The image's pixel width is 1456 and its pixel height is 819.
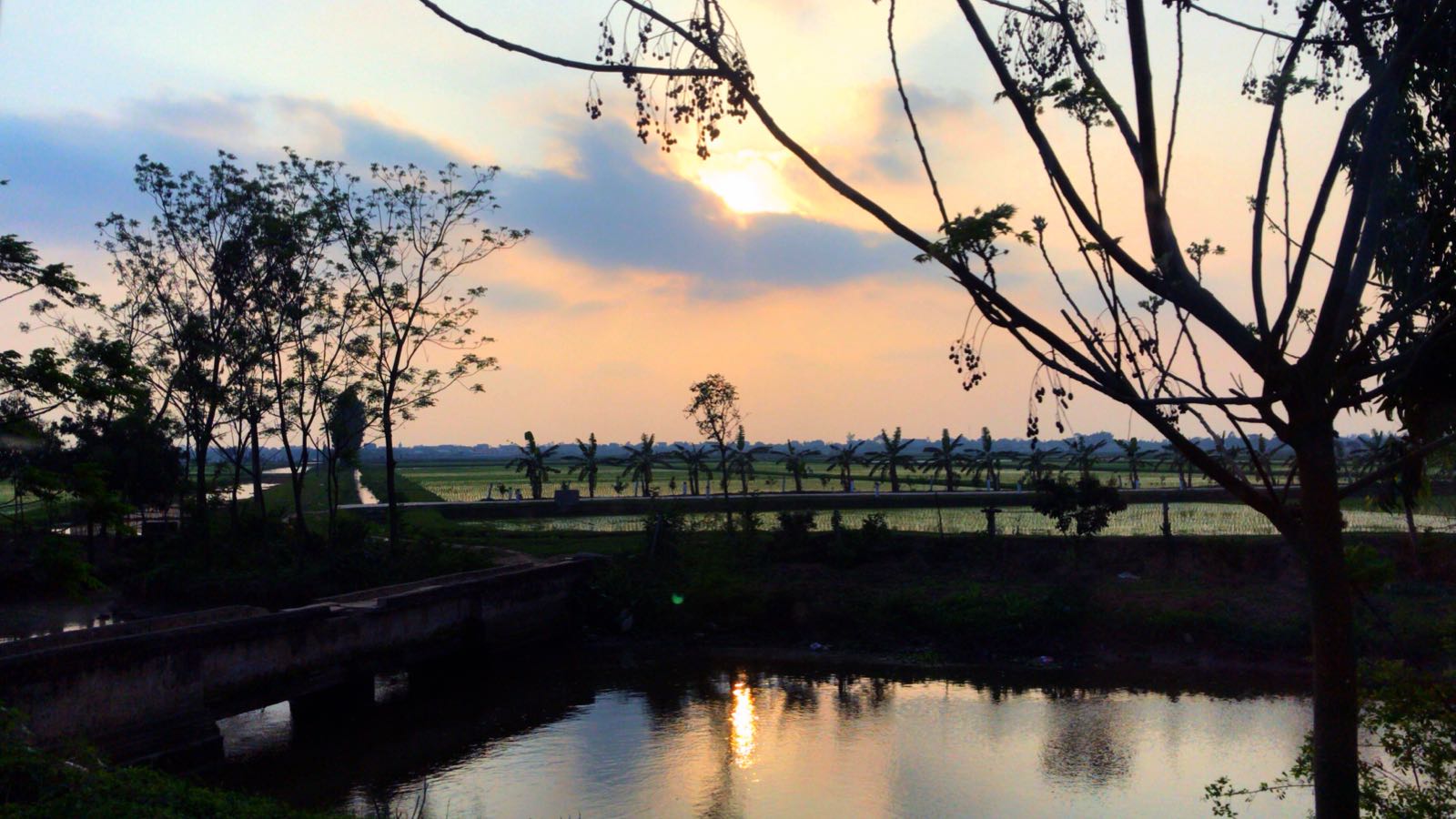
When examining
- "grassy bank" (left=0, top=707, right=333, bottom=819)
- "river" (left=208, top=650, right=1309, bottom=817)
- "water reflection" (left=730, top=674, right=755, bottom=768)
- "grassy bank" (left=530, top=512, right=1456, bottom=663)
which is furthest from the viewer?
"grassy bank" (left=530, top=512, right=1456, bottom=663)

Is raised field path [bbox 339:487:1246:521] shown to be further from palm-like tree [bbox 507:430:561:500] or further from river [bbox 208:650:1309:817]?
river [bbox 208:650:1309:817]

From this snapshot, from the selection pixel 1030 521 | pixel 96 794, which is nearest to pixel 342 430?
pixel 1030 521

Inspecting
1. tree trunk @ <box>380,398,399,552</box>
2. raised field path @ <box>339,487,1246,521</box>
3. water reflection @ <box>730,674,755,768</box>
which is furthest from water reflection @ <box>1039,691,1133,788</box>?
raised field path @ <box>339,487,1246,521</box>

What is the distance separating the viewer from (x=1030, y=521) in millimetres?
36250

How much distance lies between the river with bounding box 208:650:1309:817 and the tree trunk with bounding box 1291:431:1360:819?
9.07 metres

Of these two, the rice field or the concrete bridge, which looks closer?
the concrete bridge

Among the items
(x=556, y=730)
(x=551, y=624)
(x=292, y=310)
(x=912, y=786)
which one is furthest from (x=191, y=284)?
(x=912, y=786)

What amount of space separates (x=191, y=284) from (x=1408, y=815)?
31977 mm

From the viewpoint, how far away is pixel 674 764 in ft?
48.8

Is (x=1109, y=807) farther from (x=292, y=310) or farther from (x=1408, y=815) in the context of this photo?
(x=292, y=310)

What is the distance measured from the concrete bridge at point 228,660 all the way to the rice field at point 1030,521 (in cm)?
850

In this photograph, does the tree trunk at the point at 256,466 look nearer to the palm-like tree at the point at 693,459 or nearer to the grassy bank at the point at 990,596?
the grassy bank at the point at 990,596

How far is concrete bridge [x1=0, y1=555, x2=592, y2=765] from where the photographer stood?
13.4 metres

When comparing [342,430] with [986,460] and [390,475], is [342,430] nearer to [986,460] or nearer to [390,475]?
[390,475]
